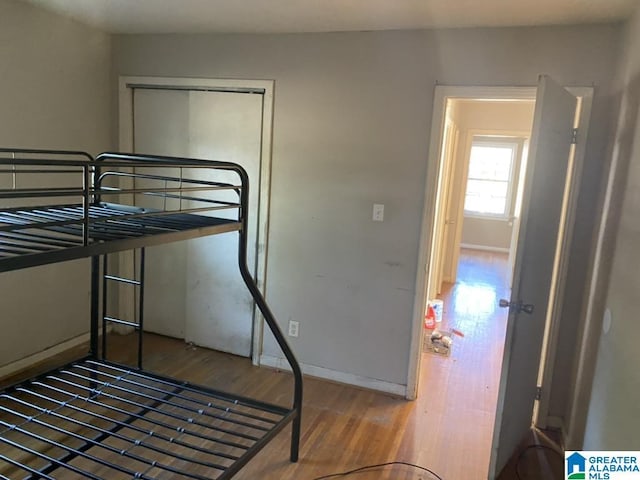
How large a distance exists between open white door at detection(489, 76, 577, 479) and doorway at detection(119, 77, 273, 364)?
171 centimetres

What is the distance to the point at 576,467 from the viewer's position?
1.83m

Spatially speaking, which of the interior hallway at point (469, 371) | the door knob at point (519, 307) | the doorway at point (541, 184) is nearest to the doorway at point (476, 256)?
the interior hallway at point (469, 371)

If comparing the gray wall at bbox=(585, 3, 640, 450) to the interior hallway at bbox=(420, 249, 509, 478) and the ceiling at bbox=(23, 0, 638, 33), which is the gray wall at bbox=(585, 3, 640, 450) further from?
the interior hallway at bbox=(420, 249, 509, 478)

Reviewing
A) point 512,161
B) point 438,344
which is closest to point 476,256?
point 512,161

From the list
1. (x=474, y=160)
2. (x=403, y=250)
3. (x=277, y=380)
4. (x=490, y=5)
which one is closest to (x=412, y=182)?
(x=403, y=250)

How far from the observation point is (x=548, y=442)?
2.65m

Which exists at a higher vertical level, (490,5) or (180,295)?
(490,5)

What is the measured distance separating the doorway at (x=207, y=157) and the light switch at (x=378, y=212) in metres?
0.75

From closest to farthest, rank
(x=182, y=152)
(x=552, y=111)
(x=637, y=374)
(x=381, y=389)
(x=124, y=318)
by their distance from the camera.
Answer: (x=637, y=374)
(x=552, y=111)
(x=381, y=389)
(x=182, y=152)
(x=124, y=318)

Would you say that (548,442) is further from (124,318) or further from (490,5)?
(124,318)

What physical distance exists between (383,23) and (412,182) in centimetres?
91

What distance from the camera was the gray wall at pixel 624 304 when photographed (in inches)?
62.7

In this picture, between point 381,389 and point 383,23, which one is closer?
point 383,23

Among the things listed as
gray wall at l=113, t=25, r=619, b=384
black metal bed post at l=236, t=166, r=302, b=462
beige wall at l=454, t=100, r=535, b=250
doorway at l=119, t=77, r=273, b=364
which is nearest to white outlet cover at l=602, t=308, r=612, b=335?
gray wall at l=113, t=25, r=619, b=384
